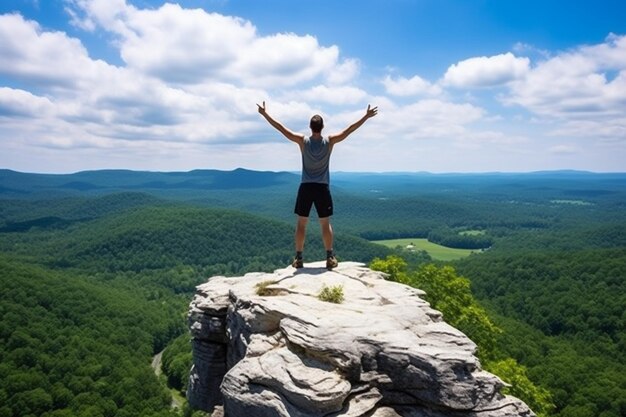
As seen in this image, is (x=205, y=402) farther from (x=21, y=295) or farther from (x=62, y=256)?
(x=62, y=256)

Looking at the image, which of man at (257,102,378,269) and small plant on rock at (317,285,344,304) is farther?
man at (257,102,378,269)

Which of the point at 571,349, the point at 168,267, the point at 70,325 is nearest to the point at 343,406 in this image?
the point at 571,349

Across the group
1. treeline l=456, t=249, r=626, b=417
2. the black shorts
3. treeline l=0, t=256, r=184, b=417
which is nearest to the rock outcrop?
the black shorts

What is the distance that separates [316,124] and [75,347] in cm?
9985

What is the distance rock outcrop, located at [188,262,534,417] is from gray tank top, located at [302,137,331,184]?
13.8 ft

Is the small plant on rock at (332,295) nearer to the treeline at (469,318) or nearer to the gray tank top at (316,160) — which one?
the gray tank top at (316,160)

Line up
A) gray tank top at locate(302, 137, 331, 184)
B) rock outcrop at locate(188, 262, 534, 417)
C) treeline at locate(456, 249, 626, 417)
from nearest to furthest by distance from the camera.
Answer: rock outcrop at locate(188, 262, 534, 417) < gray tank top at locate(302, 137, 331, 184) < treeline at locate(456, 249, 626, 417)

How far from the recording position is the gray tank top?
15023 mm

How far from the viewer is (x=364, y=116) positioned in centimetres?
1471

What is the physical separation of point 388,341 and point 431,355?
1.12 m

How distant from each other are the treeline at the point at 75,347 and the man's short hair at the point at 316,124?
226 feet

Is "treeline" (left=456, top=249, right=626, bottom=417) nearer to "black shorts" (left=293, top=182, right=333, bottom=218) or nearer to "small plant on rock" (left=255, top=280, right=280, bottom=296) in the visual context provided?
"black shorts" (left=293, top=182, right=333, bottom=218)

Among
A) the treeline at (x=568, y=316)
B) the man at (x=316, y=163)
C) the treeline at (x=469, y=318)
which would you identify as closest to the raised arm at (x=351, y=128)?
the man at (x=316, y=163)

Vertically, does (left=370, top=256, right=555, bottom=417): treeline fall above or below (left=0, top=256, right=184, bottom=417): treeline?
above
